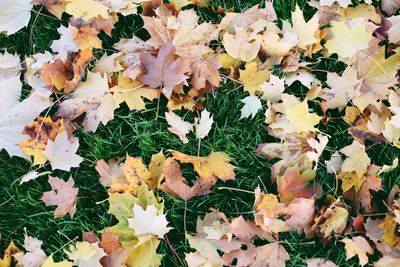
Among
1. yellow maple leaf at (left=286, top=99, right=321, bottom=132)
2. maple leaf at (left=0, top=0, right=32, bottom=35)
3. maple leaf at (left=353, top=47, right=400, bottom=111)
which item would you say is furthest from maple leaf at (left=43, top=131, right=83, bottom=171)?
maple leaf at (left=353, top=47, right=400, bottom=111)

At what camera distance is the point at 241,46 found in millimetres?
1921

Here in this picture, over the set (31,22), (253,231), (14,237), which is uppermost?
(31,22)

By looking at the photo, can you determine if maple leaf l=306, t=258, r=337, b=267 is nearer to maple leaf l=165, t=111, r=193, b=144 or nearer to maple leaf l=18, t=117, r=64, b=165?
maple leaf l=165, t=111, r=193, b=144

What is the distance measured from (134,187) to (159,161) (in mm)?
121

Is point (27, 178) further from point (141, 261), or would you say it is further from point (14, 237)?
point (141, 261)

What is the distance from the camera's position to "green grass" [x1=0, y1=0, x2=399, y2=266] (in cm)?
176

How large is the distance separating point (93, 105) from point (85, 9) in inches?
13.9

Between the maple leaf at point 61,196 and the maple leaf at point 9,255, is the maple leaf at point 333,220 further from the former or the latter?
the maple leaf at point 9,255

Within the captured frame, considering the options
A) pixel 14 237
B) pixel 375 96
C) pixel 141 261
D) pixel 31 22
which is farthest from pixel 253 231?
pixel 31 22

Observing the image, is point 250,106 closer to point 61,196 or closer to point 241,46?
point 241,46

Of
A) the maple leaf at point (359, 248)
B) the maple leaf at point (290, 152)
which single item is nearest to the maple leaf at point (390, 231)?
the maple leaf at point (359, 248)

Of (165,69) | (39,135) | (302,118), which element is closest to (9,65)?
(39,135)

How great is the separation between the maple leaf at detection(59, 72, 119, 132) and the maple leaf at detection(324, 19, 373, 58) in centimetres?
80

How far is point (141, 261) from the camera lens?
65.7 inches
